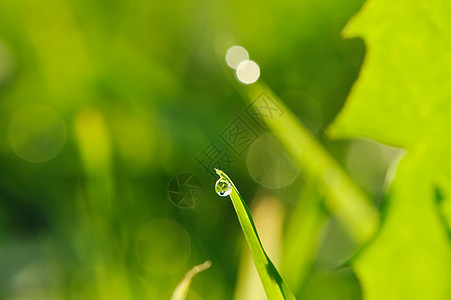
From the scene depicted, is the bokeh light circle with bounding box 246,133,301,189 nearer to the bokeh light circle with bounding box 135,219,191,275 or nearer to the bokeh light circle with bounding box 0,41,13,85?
the bokeh light circle with bounding box 135,219,191,275

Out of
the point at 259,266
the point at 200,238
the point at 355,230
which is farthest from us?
the point at 200,238

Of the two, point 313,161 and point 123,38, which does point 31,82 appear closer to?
point 123,38

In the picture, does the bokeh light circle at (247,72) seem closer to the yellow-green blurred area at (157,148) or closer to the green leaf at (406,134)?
the yellow-green blurred area at (157,148)

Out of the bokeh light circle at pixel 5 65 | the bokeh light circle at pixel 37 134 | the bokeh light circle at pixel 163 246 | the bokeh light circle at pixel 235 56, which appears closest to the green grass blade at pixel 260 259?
the bokeh light circle at pixel 163 246

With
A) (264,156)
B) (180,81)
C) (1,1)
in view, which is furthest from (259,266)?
(1,1)

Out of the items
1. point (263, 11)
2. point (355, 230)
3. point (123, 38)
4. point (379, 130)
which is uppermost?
point (123, 38)

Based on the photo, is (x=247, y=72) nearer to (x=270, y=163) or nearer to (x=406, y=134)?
(x=270, y=163)

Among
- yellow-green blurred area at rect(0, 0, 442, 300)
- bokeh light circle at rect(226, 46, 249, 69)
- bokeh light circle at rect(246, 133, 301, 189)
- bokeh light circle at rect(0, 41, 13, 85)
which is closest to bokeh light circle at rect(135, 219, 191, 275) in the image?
yellow-green blurred area at rect(0, 0, 442, 300)
